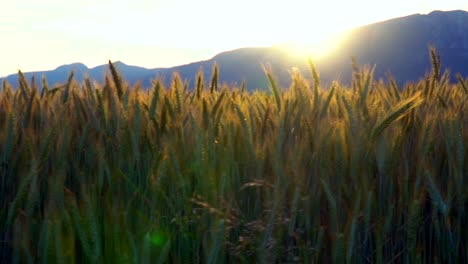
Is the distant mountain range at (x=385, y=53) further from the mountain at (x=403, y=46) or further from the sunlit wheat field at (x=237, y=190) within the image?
the sunlit wheat field at (x=237, y=190)

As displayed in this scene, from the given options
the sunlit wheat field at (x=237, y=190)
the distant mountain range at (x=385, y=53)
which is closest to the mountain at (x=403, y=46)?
the distant mountain range at (x=385, y=53)

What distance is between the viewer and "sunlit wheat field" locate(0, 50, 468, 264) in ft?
3.98

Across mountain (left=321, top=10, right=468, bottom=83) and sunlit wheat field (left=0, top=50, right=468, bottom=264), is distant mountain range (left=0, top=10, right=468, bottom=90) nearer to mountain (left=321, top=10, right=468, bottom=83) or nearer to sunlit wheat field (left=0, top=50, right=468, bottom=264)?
mountain (left=321, top=10, right=468, bottom=83)

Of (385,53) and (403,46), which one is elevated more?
(403,46)

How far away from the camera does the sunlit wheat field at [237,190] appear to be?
121 cm

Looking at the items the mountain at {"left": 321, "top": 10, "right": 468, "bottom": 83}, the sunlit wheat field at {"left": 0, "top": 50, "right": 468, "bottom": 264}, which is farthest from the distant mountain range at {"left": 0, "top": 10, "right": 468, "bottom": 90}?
the sunlit wheat field at {"left": 0, "top": 50, "right": 468, "bottom": 264}

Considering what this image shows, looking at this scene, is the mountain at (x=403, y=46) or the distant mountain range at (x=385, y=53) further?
the mountain at (x=403, y=46)

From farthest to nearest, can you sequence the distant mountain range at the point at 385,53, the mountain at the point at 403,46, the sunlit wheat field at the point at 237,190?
the mountain at the point at 403,46 → the distant mountain range at the point at 385,53 → the sunlit wheat field at the point at 237,190

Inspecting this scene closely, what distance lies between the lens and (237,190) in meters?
1.41

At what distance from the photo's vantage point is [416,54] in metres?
99.7

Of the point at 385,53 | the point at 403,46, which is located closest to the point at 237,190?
the point at 385,53

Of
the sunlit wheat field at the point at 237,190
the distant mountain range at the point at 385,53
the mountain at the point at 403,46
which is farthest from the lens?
the mountain at the point at 403,46

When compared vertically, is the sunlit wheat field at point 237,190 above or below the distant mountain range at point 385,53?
above

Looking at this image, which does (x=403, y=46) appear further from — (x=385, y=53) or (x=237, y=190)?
(x=237, y=190)
